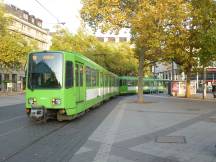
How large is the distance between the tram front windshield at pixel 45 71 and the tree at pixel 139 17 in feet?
39.4

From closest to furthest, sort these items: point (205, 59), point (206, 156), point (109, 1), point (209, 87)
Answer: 1. point (206, 156)
2. point (109, 1)
3. point (205, 59)
4. point (209, 87)

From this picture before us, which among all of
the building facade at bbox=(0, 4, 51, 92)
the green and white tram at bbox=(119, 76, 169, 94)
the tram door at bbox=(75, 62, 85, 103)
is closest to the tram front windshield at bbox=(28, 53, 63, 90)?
the tram door at bbox=(75, 62, 85, 103)

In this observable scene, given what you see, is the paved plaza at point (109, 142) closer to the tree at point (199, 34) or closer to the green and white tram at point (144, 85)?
the tree at point (199, 34)

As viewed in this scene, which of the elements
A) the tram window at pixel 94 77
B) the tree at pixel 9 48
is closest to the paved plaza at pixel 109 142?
the tram window at pixel 94 77

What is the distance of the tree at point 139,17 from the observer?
27625 mm

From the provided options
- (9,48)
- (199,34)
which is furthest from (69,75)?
(9,48)

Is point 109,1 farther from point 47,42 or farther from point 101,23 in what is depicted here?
point 47,42

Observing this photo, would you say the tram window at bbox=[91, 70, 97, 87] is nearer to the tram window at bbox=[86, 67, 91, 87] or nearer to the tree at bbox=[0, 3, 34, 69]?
the tram window at bbox=[86, 67, 91, 87]

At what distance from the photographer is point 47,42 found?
11681cm

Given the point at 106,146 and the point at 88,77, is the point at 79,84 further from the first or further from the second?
the point at 106,146

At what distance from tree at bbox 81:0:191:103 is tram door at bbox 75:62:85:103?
9.94 meters

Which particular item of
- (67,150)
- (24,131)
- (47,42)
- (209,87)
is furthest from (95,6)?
(47,42)

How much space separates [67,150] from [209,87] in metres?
55.8

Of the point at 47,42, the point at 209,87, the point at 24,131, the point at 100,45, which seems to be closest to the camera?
the point at 24,131
